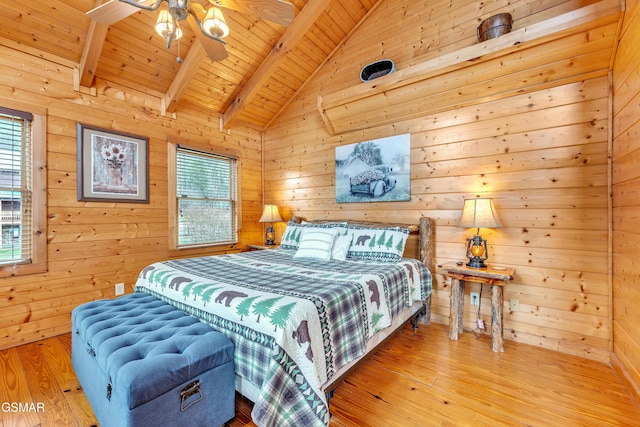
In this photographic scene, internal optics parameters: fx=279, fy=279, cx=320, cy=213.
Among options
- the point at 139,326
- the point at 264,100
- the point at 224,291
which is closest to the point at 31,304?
the point at 139,326

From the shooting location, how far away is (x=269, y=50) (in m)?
3.42

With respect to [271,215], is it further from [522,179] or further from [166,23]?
[522,179]

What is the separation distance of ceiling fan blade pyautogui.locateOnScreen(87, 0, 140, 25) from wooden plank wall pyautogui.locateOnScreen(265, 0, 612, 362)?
2490 millimetres

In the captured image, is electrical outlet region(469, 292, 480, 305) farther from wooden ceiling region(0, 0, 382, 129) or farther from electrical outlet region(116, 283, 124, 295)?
electrical outlet region(116, 283, 124, 295)

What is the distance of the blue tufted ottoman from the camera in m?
1.17

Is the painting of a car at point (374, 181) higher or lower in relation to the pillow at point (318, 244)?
higher

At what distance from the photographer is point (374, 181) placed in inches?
133

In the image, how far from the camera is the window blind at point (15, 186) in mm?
2424

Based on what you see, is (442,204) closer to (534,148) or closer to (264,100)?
(534,148)

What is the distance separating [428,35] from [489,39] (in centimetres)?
82

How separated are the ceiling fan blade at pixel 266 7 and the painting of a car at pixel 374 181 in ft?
6.18

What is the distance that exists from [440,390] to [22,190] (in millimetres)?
3775

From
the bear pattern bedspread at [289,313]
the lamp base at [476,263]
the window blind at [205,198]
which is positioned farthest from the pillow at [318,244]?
the window blind at [205,198]

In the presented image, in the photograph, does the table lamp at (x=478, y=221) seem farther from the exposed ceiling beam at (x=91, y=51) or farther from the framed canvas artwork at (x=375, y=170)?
the exposed ceiling beam at (x=91, y=51)
